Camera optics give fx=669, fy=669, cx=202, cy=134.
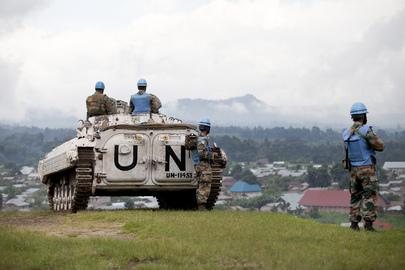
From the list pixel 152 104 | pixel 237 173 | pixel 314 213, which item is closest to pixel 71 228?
pixel 152 104

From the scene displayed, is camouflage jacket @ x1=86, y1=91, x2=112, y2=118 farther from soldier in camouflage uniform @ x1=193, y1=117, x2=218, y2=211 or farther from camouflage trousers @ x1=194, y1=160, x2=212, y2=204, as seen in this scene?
camouflage trousers @ x1=194, y1=160, x2=212, y2=204

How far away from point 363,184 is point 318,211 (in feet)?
358

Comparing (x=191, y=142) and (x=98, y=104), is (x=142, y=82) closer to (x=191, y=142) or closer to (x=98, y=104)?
(x=98, y=104)

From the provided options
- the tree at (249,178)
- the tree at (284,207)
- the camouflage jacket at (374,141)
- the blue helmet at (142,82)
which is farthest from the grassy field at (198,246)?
the tree at (249,178)

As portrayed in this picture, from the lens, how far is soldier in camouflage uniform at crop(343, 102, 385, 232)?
35.9 feet

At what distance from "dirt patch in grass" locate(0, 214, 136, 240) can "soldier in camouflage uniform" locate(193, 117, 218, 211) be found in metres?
2.93

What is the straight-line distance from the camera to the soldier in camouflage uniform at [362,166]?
11.0 m

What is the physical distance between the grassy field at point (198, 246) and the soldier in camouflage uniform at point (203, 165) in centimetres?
270

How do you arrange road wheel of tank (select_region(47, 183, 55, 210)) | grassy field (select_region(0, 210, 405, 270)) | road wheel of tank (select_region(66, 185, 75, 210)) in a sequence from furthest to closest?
road wheel of tank (select_region(47, 183, 55, 210)) < road wheel of tank (select_region(66, 185, 75, 210)) < grassy field (select_region(0, 210, 405, 270))

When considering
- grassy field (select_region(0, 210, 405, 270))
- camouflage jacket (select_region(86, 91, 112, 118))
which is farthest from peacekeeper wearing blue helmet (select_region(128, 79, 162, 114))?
grassy field (select_region(0, 210, 405, 270))

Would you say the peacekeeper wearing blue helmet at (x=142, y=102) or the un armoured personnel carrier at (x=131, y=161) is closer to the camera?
the un armoured personnel carrier at (x=131, y=161)

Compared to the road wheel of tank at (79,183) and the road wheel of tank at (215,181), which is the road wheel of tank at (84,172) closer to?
the road wheel of tank at (79,183)

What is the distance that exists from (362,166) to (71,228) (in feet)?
16.7

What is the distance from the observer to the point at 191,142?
48.3 ft
